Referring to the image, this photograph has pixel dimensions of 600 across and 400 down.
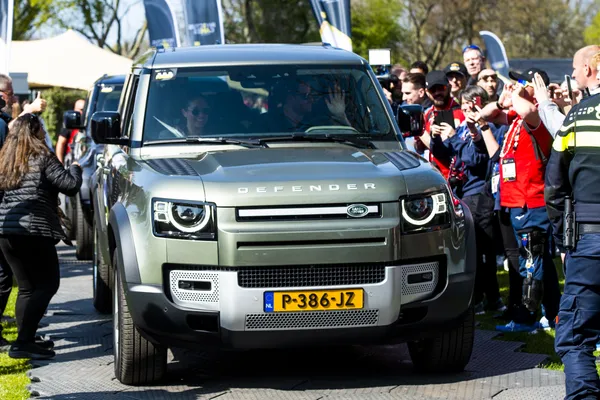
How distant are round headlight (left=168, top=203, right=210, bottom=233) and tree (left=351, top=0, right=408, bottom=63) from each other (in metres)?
54.8

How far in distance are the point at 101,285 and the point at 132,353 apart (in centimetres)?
→ 320

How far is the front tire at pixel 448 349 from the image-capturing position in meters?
6.79

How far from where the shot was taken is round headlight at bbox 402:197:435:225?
20.6 ft

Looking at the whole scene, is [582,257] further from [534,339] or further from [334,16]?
[334,16]

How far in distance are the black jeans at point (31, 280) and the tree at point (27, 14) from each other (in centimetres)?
4174

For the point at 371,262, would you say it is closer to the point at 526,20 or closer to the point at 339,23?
the point at 339,23

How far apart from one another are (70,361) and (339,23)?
32.9 ft

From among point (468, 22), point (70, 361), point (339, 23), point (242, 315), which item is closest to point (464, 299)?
point (242, 315)

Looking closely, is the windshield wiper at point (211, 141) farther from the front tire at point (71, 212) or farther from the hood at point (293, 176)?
the front tire at point (71, 212)

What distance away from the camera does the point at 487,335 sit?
27.7 ft

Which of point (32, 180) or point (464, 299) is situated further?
point (32, 180)

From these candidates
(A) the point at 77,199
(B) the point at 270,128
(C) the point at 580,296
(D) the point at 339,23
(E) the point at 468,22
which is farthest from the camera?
(E) the point at 468,22

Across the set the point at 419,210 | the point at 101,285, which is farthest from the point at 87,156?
the point at 419,210

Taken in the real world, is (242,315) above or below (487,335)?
above
